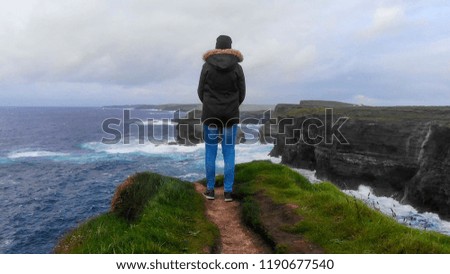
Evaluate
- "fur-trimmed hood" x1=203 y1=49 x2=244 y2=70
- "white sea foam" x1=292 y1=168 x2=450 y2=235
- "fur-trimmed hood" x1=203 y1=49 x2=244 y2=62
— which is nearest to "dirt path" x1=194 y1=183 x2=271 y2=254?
"fur-trimmed hood" x1=203 y1=49 x2=244 y2=70

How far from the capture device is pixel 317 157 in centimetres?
5584

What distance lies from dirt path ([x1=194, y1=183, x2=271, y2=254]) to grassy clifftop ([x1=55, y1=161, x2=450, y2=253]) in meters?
0.19

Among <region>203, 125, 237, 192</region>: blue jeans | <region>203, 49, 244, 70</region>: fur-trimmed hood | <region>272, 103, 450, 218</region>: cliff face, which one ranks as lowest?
<region>272, 103, 450, 218</region>: cliff face

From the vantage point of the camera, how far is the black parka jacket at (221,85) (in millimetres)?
8977

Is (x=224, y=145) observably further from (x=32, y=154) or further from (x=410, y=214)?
(x=32, y=154)

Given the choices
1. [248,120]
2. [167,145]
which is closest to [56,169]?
[167,145]

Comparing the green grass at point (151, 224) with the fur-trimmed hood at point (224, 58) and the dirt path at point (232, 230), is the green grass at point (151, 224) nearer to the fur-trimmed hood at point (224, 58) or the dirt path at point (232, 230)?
the dirt path at point (232, 230)

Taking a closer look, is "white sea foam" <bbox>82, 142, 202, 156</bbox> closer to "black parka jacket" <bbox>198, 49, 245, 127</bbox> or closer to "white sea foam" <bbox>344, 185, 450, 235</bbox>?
"white sea foam" <bbox>344, 185, 450, 235</bbox>

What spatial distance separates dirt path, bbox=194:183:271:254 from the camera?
669cm

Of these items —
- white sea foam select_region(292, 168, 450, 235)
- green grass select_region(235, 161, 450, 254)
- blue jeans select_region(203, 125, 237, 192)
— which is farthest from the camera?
white sea foam select_region(292, 168, 450, 235)

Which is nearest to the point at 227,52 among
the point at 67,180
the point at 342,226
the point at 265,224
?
the point at 265,224

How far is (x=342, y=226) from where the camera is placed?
684 centimetres
